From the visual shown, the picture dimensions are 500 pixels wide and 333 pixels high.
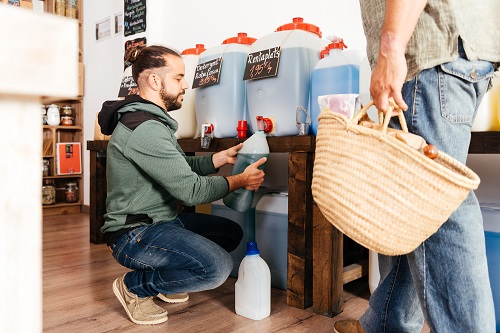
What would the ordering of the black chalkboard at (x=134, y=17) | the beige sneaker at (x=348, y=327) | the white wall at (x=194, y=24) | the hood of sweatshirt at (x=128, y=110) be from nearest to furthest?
1. the beige sneaker at (x=348, y=327)
2. the hood of sweatshirt at (x=128, y=110)
3. the white wall at (x=194, y=24)
4. the black chalkboard at (x=134, y=17)

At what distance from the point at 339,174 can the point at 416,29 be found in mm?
329

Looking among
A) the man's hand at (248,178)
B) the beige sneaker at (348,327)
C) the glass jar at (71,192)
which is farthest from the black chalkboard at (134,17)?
the beige sneaker at (348,327)

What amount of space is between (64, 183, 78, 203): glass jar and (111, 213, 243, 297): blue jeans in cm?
297

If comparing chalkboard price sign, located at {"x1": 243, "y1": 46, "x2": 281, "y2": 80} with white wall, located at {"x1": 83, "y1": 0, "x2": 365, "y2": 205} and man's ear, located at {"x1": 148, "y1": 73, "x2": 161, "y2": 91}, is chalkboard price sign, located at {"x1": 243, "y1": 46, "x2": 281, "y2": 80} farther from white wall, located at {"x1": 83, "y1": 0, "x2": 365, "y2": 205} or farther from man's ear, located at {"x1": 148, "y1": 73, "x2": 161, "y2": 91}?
white wall, located at {"x1": 83, "y1": 0, "x2": 365, "y2": 205}

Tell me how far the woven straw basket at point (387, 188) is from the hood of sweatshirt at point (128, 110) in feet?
2.85

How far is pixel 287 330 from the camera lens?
1.49 meters

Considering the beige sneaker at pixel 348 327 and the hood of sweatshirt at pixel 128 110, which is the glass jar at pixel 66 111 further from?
A: the beige sneaker at pixel 348 327

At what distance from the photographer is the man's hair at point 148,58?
1747 millimetres

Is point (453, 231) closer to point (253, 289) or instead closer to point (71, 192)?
point (253, 289)

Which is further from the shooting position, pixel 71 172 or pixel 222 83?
pixel 71 172

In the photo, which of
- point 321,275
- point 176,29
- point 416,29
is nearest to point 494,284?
point 321,275

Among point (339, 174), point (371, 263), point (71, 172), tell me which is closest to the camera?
point (339, 174)

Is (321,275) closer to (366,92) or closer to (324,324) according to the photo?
(324,324)

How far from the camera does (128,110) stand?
1624 mm
